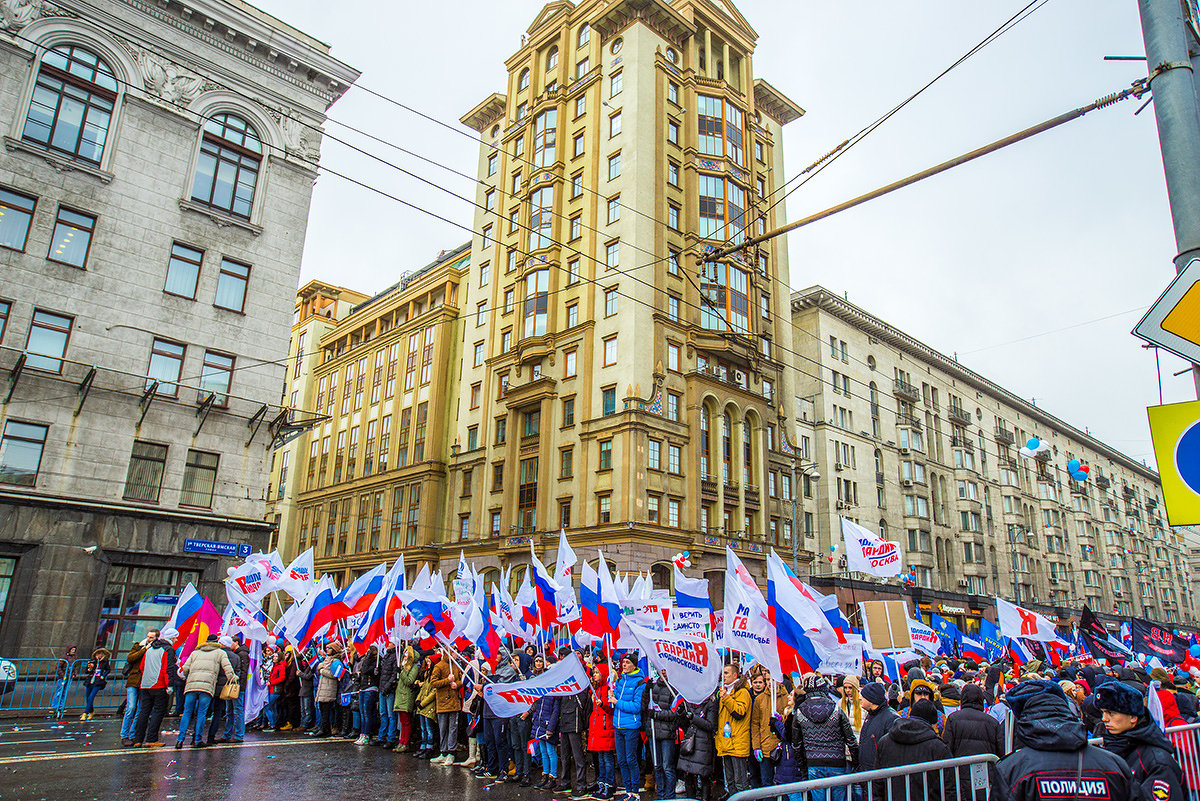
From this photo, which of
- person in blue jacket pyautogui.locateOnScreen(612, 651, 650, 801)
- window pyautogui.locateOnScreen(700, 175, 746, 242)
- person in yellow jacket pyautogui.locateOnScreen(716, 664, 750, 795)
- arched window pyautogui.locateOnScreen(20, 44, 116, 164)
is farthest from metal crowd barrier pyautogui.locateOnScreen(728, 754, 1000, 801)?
window pyautogui.locateOnScreen(700, 175, 746, 242)

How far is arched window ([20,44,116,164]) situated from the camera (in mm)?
26375

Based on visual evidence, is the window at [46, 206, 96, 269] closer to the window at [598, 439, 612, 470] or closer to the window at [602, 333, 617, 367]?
the window at [602, 333, 617, 367]

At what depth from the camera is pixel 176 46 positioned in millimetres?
29312

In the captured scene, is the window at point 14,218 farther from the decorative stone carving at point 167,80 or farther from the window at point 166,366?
the decorative stone carving at point 167,80

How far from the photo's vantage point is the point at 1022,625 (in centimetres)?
1825

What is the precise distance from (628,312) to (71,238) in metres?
25.7

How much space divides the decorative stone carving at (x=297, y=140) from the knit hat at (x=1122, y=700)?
33.5 metres

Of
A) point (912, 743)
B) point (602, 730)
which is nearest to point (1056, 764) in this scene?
point (912, 743)

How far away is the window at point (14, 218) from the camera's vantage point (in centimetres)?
2502

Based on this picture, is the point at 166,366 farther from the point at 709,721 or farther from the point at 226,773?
the point at 709,721

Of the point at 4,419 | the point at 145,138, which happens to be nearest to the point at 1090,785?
the point at 4,419

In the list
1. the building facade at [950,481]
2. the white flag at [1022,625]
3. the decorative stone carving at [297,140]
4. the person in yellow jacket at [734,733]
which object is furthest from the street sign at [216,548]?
the building facade at [950,481]

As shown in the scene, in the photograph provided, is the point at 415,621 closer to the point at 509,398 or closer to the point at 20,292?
the point at 20,292

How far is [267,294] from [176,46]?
997 centimetres
